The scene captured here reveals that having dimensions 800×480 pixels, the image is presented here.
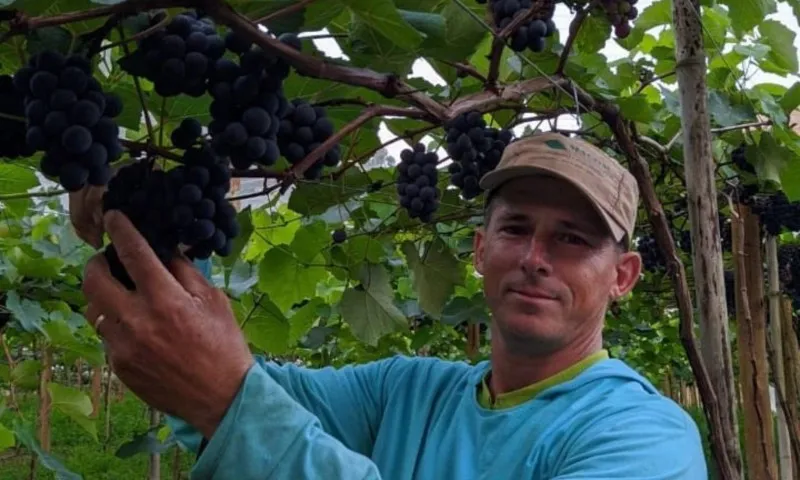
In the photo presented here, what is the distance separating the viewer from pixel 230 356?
0.80 metres

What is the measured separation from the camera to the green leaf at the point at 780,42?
233cm

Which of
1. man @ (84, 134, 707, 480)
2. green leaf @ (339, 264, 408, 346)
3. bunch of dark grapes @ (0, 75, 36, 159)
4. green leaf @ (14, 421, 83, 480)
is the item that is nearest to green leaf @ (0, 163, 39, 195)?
man @ (84, 134, 707, 480)

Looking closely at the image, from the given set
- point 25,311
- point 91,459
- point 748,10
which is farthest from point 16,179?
point 91,459

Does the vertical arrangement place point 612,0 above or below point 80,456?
above

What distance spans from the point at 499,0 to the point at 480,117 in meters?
0.35

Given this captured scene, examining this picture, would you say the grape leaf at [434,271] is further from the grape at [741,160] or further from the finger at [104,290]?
the finger at [104,290]

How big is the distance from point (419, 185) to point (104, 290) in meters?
1.14

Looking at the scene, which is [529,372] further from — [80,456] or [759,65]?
[80,456]

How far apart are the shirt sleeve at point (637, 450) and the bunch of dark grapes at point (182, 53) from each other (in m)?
0.51

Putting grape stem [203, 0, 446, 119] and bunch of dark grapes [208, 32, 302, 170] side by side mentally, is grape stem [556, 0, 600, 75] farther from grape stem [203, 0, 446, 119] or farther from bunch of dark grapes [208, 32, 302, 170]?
bunch of dark grapes [208, 32, 302, 170]

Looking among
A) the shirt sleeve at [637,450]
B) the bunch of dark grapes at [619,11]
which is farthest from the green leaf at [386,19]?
the bunch of dark grapes at [619,11]

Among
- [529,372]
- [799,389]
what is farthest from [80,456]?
[529,372]

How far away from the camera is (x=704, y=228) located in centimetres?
161

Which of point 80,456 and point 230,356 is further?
point 80,456
